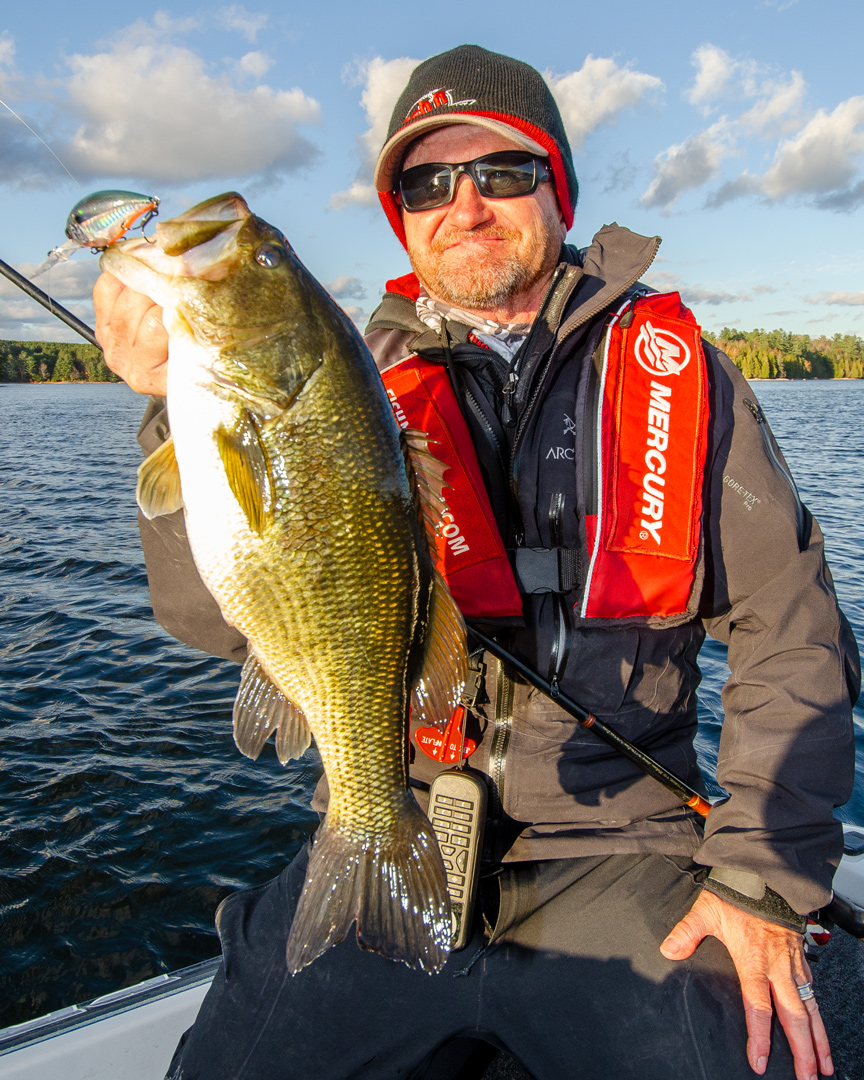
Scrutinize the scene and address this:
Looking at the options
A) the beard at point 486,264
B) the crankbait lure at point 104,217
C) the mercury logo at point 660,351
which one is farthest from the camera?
the beard at point 486,264

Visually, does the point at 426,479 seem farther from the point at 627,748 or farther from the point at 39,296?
the point at 39,296

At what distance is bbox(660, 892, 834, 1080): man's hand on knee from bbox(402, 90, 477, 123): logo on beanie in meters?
3.48

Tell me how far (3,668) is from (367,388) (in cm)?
742

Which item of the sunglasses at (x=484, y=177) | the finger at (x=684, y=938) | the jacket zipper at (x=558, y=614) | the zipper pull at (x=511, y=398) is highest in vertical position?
the sunglasses at (x=484, y=177)

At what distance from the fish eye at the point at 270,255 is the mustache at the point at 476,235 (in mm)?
1661

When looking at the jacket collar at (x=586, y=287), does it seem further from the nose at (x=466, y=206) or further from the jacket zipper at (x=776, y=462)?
the jacket zipper at (x=776, y=462)

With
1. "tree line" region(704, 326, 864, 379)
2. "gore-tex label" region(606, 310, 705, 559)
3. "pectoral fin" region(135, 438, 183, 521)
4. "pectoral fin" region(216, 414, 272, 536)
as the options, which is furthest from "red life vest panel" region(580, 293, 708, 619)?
"tree line" region(704, 326, 864, 379)

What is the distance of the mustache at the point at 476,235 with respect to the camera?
342 centimetres

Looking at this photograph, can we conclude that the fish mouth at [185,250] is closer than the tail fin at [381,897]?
Yes

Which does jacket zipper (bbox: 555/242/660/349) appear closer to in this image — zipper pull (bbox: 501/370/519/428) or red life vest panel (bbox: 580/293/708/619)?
red life vest panel (bbox: 580/293/708/619)

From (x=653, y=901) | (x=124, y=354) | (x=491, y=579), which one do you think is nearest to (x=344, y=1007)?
(x=653, y=901)

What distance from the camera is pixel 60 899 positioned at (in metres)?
4.65

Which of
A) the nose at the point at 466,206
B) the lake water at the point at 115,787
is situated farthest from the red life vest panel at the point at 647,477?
the lake water at the point at 115,787

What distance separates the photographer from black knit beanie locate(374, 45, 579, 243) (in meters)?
3.40
